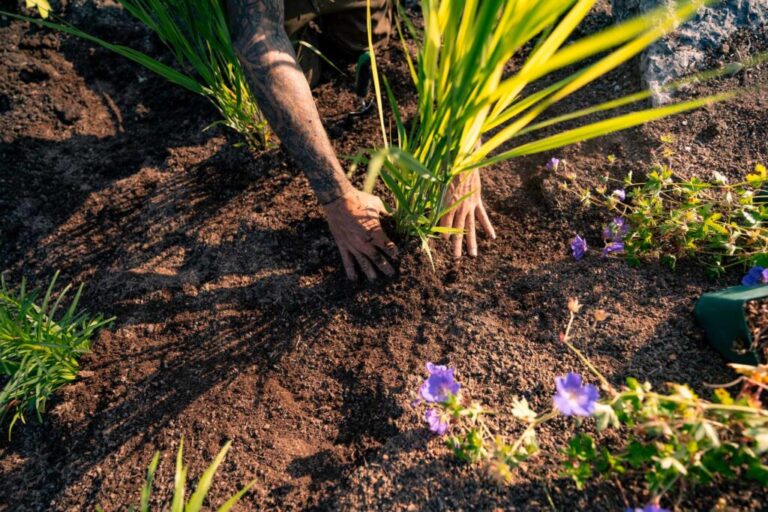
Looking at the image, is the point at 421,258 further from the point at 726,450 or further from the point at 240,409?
the point at 726,450

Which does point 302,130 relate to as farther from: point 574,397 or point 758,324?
point 758,324

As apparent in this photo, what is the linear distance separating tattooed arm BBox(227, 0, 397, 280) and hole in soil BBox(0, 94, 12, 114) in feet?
4.18

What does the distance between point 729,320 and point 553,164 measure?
668mm

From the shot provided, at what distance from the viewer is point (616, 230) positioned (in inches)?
49.4

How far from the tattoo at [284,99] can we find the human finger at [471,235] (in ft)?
1.28

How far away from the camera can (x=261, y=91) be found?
50.6 inches

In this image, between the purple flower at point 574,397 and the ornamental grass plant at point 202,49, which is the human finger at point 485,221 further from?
the ornamental grass plant at point 202,49

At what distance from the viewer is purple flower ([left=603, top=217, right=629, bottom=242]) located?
1252 mm

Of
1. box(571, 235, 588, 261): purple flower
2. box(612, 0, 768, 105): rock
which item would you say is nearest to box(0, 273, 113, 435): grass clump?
box(571, 235, 588, 261): purple flower

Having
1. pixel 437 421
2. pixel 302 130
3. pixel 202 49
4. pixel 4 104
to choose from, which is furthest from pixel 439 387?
pixel 4 104

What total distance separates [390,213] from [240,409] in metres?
0.68

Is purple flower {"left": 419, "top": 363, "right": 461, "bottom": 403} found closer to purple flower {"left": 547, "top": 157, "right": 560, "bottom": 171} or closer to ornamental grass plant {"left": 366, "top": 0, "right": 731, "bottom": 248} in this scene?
ornamental grass plant {"left": 366, "top": 0, "right": 731, "bottom": 248}

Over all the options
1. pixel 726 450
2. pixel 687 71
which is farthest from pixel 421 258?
pixel 687 71

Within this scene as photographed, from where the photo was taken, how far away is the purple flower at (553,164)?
4.73ft
